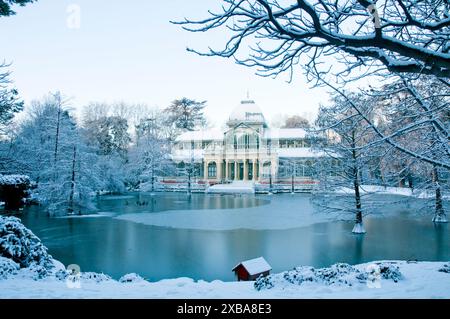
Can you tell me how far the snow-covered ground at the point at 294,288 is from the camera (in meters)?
3.60

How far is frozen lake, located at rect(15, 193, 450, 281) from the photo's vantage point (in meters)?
9.15

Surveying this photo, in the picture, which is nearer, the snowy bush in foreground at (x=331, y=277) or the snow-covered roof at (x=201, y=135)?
the snowy bush in foreground at (x=331, y=277)

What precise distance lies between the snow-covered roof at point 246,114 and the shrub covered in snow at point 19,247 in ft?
128

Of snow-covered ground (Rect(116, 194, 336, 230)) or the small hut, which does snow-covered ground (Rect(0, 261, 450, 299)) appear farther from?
snow-covered ground (Rect(116, 194, 336, 230))

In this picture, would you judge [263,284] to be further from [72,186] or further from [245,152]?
[245,152]

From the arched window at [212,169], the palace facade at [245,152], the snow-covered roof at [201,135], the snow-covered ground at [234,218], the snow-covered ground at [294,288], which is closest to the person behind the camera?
the snow-covered ground at [294,288]

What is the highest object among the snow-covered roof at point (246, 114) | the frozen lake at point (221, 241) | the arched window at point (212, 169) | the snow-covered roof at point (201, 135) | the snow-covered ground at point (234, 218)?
the snow-covered roof at point (246, 114)

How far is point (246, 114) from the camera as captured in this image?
4506cm

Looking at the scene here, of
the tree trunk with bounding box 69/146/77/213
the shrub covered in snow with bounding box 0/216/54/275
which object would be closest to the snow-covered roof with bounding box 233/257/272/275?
the shrub covered in snow with bounding box 0/216/54/275

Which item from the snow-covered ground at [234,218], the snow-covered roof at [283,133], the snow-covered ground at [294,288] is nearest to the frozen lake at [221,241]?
the snow-covered ground at [234,218]

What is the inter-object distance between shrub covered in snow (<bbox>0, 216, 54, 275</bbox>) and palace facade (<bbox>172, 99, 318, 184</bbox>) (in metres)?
32.2

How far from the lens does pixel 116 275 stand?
8.06 meters

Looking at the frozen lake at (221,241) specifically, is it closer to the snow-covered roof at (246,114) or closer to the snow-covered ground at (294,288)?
the snow-covered ground at (294,288)
